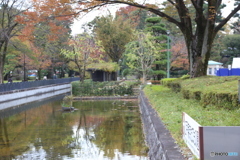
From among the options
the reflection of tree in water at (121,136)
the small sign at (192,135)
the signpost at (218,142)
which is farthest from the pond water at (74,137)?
the signpost at (218,142)

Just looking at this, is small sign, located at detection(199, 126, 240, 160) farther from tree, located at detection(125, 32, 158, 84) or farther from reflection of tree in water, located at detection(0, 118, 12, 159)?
Answer: tree, located at detection(125, 32, 158, 84)

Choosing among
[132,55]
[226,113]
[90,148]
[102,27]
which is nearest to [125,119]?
[90,148]

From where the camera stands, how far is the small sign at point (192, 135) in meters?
5.24

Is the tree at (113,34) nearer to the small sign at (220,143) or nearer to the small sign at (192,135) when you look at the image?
the small sign at (192,135)

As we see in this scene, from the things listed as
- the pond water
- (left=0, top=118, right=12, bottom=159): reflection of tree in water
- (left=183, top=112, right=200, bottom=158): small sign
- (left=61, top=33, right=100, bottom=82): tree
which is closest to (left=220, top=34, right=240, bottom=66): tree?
(left=61, top=33, right=100, bottom=82): tree

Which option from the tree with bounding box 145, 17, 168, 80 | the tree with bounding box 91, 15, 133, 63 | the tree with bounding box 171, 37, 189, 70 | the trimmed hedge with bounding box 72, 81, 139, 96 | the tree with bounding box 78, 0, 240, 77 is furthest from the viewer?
the tree with bounding box 91, 15, 133, 63

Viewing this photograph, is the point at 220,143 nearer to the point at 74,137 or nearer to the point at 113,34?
the point at 74,137

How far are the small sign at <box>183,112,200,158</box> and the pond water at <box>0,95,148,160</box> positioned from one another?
3.21 m

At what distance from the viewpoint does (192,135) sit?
223 inches

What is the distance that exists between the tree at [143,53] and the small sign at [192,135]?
28913mm

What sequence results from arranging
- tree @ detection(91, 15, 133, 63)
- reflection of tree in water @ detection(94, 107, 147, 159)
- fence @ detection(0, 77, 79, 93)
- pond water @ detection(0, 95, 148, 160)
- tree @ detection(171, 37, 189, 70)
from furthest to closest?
1. tree @ detection(91, 15, 133, 63)
2. tree @ detection(171, 37, 189, 70)
3. fence @ detection(0, 77, 79, 93)
4. reflection of tree in water @ detection(94, 107, 147, 159)
5. pond water @ detection(0, 95, 148, 160)

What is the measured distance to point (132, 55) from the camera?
35219mm

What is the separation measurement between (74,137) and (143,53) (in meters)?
25.3

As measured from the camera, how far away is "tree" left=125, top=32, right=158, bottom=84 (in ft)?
117
